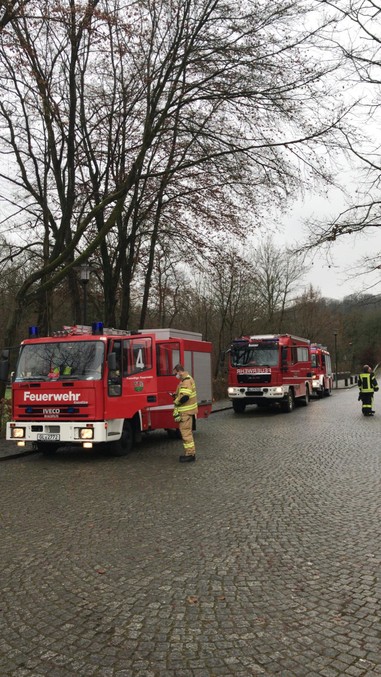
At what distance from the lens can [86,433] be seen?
9.98m

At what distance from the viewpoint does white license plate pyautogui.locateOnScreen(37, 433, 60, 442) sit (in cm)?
1016

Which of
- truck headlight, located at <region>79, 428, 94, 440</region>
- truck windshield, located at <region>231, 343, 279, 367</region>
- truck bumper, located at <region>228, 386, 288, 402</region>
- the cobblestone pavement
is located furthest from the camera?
truck windshield, located at <region>231, 343, 279, 367</region>

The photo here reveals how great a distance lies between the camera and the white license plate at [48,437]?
1016 cm

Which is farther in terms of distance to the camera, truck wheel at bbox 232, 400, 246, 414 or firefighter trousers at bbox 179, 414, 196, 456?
truck wheel at bbox 232, 400, 246, 414

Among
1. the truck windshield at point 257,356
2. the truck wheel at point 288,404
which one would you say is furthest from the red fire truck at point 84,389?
the truck wheel at point 288,404

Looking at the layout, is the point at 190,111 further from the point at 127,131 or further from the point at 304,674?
the point at 304,674

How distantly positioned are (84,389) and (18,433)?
1.71m

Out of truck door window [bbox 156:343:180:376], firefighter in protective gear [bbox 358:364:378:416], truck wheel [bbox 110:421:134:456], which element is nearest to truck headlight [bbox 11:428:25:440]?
truck wheel [bbox 110:421:134:456]

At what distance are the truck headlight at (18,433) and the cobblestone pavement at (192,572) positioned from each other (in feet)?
4.57

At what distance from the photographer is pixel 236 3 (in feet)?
49.6

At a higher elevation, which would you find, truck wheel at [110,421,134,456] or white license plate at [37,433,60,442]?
white license plate at [37,433,60,442]

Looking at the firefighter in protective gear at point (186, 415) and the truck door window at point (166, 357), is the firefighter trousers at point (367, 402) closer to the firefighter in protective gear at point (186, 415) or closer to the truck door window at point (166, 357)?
the truck door window at point (166, 357)

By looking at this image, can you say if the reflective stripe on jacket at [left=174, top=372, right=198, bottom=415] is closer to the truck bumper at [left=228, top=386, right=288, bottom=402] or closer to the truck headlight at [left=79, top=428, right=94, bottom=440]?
the truck headlight at [left=79, top=428, right=94, bottom=440]

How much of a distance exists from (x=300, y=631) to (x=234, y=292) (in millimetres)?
31860
